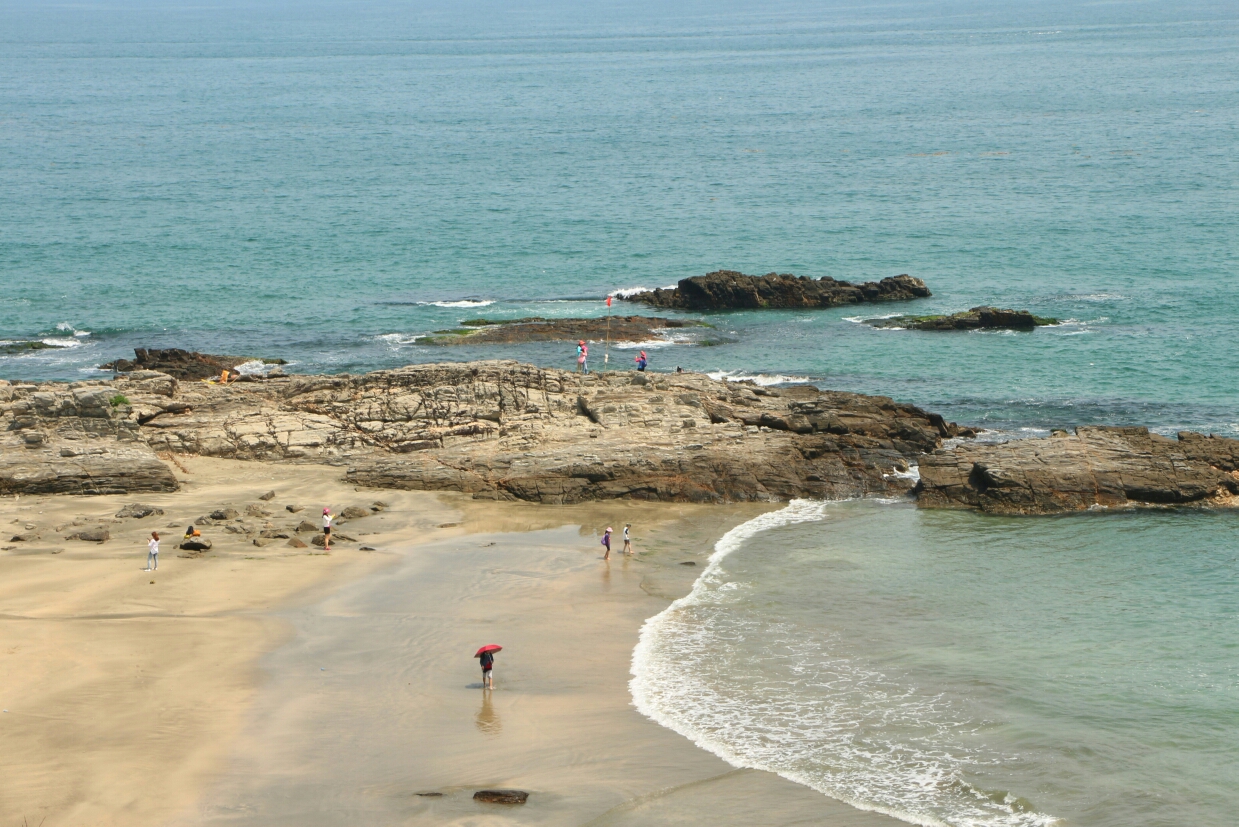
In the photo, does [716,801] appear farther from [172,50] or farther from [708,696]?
[172,50]

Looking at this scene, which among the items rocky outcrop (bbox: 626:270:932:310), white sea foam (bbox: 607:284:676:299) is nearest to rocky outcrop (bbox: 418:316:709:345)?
rocky outcrop (bbox: 626:270:932:310)

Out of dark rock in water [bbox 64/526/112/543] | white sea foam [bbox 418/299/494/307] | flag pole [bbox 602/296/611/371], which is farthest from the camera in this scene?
white sea foam [bbox 418/299/494/307]

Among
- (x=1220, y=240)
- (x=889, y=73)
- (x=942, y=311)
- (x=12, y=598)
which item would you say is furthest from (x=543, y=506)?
(x=889, y=73)

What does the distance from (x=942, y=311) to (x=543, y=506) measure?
25.0m

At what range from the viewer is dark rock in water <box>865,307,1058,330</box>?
148 feet

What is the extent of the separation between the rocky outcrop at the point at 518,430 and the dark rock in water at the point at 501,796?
42.7ft

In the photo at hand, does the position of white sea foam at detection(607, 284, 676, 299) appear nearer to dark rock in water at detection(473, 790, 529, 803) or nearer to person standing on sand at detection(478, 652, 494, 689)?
person standing on sand at detection(478, 652, 494, 689)

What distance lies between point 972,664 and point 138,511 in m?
16.7

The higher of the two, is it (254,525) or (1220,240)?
(1220,240)

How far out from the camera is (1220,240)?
191 feet

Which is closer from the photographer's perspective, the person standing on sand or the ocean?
the ocean

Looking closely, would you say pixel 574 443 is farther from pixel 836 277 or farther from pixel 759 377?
pixel 836 277

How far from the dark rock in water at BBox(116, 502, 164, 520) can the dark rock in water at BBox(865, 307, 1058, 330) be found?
92.3ft

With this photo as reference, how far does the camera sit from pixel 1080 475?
92.6 feet
